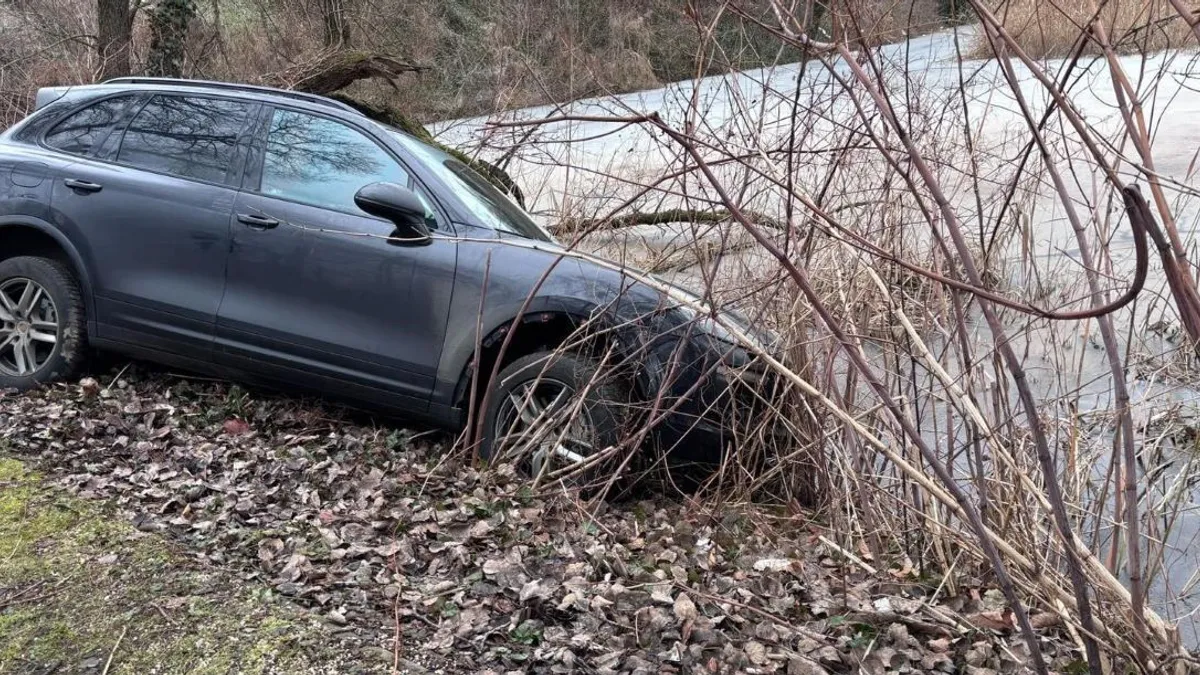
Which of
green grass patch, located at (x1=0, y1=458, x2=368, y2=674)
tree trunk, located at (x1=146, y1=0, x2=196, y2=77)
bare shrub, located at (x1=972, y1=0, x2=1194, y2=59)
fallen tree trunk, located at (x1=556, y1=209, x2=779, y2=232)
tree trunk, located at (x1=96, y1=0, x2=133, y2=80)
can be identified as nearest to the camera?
bare shrub, located at (x1=972, y1=0, x2=1194, y2=59)

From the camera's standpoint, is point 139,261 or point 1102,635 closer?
point 1102,635

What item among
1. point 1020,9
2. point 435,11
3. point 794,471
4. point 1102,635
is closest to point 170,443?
point 794,471

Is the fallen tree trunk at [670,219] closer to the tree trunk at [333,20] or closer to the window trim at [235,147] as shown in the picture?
the window trim at [235,147]

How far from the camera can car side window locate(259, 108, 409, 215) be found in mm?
5328

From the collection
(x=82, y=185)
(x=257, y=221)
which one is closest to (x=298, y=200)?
(x=257, y=221)

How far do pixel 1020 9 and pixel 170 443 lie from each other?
14.6ft

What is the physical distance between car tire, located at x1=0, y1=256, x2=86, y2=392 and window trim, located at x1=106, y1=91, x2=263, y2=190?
717 mm

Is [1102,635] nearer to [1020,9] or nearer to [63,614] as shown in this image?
[1020,9]

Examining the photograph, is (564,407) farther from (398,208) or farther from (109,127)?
(109,127)

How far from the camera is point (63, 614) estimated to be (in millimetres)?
3414

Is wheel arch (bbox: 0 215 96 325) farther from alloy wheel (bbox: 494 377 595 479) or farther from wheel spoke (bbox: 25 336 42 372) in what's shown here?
alloy wheel (bbox: 494 377 595 479)

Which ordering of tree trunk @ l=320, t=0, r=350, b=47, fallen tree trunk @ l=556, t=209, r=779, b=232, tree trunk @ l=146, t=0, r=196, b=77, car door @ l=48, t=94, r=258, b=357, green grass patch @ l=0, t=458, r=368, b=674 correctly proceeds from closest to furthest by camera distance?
green grass patch @ l=0, t=458, r=368, b=674 → fallen tree trunk @ l=556, t=209, r=779, b=232 → car door @ l=48, t=94, r=258, b=357 → tree trunk @ l=146, t=0, r=196, b=77 → tree trunk @ l=320, t=0, r=350, b=47

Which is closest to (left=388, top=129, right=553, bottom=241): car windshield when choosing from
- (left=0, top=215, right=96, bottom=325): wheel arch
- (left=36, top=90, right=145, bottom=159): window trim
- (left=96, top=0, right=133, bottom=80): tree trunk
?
(left=36, top=90, right=145, bottom=159): window trim

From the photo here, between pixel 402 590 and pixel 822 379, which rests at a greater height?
pixel 822 379
